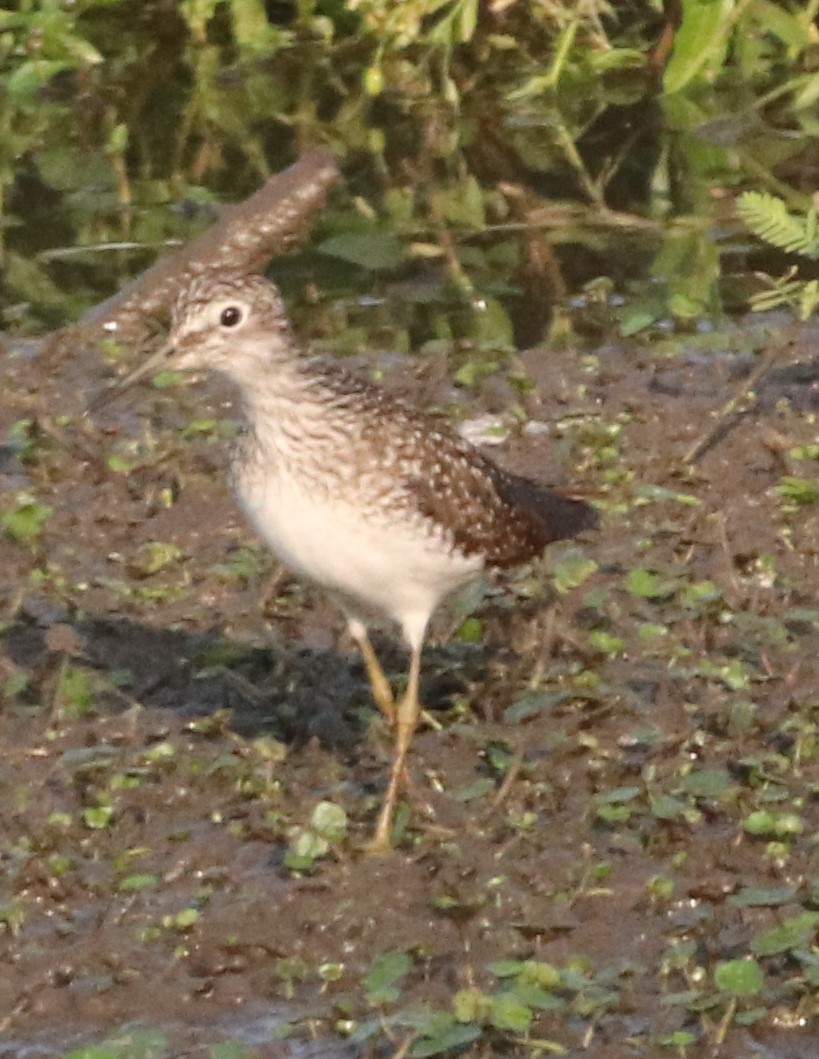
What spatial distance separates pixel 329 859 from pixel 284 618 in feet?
4.12

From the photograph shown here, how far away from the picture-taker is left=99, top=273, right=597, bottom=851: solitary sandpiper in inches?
205

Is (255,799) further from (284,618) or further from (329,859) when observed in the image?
(284,618)

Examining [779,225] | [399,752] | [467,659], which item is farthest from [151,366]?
[779,225]

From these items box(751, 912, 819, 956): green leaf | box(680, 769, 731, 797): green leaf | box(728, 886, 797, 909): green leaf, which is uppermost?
box(751, 912, 819, 956): green leaf

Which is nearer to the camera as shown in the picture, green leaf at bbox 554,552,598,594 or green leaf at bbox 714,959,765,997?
green leaf at bbox 714,959,765,997

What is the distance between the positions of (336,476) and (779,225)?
8.06 feet

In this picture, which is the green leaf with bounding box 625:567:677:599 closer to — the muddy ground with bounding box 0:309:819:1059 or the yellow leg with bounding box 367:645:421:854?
the muddy ground with bounding box 0:309:819:1059

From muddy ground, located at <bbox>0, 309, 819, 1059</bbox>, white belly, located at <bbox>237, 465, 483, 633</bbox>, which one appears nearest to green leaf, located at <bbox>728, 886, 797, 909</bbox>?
muddy ground, located at <bbox>0, 309, 819, 1059</bbox>

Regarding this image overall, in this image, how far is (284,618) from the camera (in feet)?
21.0

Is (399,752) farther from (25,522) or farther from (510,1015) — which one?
(25,522)

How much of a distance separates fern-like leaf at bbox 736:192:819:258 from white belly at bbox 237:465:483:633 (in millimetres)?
2228

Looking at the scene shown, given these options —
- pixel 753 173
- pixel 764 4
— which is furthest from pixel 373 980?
pixel 764 4

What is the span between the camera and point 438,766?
568cm

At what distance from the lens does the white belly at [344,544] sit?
518 cm
